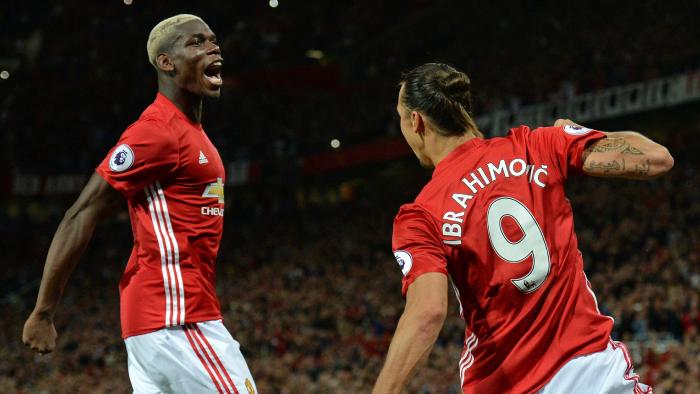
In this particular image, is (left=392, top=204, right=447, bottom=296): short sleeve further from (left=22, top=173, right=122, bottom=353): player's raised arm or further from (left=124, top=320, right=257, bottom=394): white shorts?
(left=22, top=173, right=122, bottom=353): player's raised arm

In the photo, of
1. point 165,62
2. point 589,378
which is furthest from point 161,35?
point 589,378

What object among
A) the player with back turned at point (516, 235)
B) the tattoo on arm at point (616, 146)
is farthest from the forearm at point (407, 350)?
the tattoo on arm at point (616, 146)

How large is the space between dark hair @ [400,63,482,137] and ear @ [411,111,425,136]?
2 cm

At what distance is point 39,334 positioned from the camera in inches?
152

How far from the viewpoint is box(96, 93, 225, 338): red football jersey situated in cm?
390

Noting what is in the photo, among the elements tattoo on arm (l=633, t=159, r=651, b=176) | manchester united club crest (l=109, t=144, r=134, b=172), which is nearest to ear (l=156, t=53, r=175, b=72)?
manchester united club crest (l=109, t=144, r=134, b=172)

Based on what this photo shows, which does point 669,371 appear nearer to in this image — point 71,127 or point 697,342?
point 697,342

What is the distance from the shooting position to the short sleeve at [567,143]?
3.19 meters

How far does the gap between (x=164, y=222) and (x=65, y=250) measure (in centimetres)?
40

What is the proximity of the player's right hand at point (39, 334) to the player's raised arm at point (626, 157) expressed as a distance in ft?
7.23

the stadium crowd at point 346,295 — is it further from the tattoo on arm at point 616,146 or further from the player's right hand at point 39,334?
the player's right hand at point 39,334

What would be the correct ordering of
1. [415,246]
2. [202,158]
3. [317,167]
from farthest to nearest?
[317,167]
[202,158]
[415,246]


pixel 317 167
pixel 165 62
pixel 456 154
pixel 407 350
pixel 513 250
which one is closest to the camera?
pixel 407 350

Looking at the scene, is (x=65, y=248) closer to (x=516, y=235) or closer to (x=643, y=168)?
(x=516, y=235)
